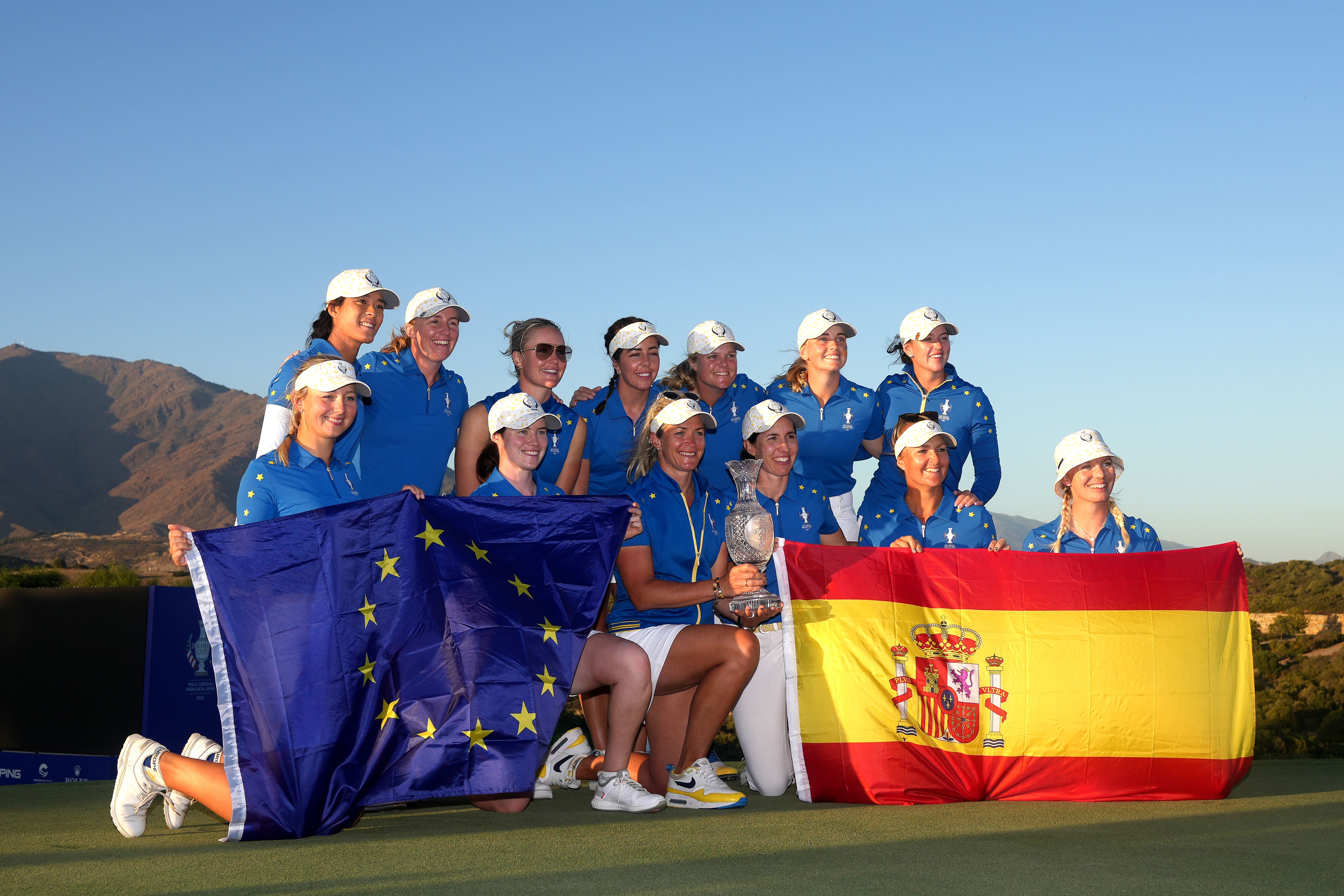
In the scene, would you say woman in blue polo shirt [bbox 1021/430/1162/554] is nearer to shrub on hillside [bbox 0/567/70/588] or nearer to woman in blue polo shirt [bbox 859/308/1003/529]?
woman in blue polo shirt [bbox 859/308/1003/529]

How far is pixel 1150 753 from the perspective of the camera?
532cm

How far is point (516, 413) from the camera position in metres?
5.42

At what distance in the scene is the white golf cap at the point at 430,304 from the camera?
21.1 ft

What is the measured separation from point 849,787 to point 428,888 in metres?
2.35

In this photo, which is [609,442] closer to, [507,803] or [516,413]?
[516,413]

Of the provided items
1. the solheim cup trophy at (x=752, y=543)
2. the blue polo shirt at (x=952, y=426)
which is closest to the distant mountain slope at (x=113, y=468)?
the blue polo shirt at (x=952, y=426)

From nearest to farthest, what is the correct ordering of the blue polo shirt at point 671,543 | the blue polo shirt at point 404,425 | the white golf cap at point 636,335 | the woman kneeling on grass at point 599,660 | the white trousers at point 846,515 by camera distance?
the woman kneeling on grass at point 599,660 → the blue polo shirt at point 671,543 → the blue polo shirt at point 404,425 → the white golf cap at point 636,335 → the white trousers at point 846,515

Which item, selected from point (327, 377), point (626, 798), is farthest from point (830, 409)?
point (327, 377)

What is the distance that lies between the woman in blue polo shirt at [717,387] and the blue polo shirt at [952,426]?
2.76ft

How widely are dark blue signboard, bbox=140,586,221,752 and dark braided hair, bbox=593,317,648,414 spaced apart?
444 centimetres

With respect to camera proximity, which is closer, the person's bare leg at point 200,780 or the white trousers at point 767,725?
the person's bare leg at point 200,780

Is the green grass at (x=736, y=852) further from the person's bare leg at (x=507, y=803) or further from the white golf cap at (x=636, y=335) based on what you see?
the white golf cap at (x=636, y=335)

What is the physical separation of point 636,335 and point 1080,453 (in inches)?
103

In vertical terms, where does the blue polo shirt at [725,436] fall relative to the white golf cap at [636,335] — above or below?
below
